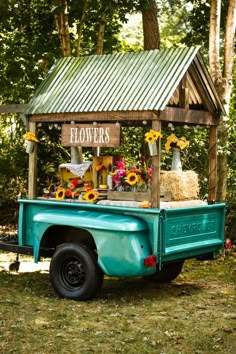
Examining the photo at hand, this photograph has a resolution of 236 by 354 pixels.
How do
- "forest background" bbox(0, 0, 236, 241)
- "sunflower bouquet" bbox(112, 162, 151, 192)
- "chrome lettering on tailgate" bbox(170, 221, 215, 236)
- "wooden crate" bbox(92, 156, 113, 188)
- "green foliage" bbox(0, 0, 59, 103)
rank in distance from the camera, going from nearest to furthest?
1. "chrome lettering on tailgate" bbox(170, 221, 215, 236)
2. "sunflower bouquet" bbox(112, 162, 151, 192)
3. "wooden crate" bbox(92, 156, 113, 188)
4. "forest background" bbox(0, 0, 236, 241)
5. "green foliage" bbox(0, 0, 59, 103)

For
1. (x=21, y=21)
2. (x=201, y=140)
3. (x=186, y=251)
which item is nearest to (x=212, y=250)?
(x=186, y=251)

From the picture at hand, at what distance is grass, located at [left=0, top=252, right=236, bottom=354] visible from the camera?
18.1 feet

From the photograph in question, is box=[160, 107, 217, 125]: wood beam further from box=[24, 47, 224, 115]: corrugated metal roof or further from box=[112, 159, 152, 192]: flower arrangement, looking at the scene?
box=[112, 159, 152, 192]: flower arrangement

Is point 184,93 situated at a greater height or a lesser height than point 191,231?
greater

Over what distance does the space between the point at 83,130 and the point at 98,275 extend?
1.65 metres

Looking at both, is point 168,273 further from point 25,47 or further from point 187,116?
point 25,47

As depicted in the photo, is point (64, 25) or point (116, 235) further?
point (64, 25)

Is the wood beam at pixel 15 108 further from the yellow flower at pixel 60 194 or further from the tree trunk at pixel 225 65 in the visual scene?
the tree trunk at pixel 225 65

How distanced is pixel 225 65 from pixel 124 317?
5142 mm

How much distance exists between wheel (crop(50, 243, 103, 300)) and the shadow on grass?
22cm

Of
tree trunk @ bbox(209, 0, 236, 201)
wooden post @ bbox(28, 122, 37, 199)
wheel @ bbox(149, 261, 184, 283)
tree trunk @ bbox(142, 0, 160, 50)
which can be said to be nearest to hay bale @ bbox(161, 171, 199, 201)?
wheel @ bbox(149, 261, 184, 283)

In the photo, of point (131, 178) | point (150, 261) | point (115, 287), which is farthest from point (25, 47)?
point (150, 261)

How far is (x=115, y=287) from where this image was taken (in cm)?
794

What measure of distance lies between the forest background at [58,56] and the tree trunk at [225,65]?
50 millimetres
